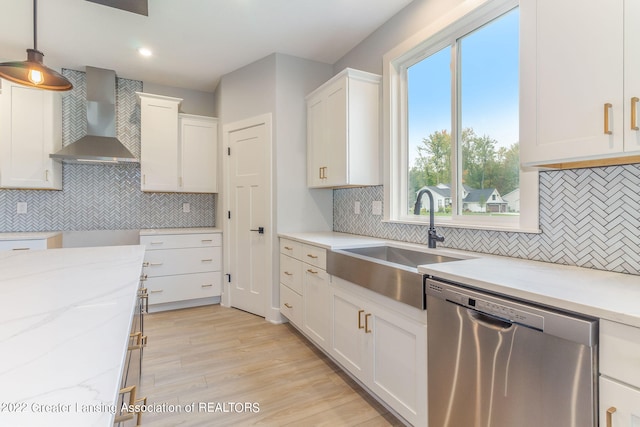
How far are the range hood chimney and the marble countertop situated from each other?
3.54m

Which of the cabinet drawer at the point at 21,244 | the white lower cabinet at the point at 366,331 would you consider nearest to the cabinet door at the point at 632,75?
the white lower cabinet at the point at 366,331

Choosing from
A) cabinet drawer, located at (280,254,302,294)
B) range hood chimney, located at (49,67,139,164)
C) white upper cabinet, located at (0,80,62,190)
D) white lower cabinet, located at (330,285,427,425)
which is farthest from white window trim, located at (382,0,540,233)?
white upper cabinet, located at (0,80,62,190)

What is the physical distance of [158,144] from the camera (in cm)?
369

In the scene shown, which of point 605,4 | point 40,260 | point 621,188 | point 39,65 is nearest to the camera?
point 605,4

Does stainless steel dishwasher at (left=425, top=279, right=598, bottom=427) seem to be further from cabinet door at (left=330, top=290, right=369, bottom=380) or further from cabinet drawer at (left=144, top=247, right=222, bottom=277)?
cabinet drawer at (left=144, top=247, right=222, bottom=277)

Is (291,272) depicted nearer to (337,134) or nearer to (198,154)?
(337,134)

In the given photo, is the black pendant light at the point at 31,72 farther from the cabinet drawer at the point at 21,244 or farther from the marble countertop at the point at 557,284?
the marble countertop at the point at 557,284

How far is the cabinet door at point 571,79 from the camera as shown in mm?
1103

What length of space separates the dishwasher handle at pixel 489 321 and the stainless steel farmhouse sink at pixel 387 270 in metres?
0.25

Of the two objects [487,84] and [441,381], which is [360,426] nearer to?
[441,381]

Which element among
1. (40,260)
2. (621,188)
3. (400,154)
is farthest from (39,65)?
(621,188)

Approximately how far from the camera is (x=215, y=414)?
1814 millimetres

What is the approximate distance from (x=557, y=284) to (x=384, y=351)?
92 cm

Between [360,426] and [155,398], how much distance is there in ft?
4.17
